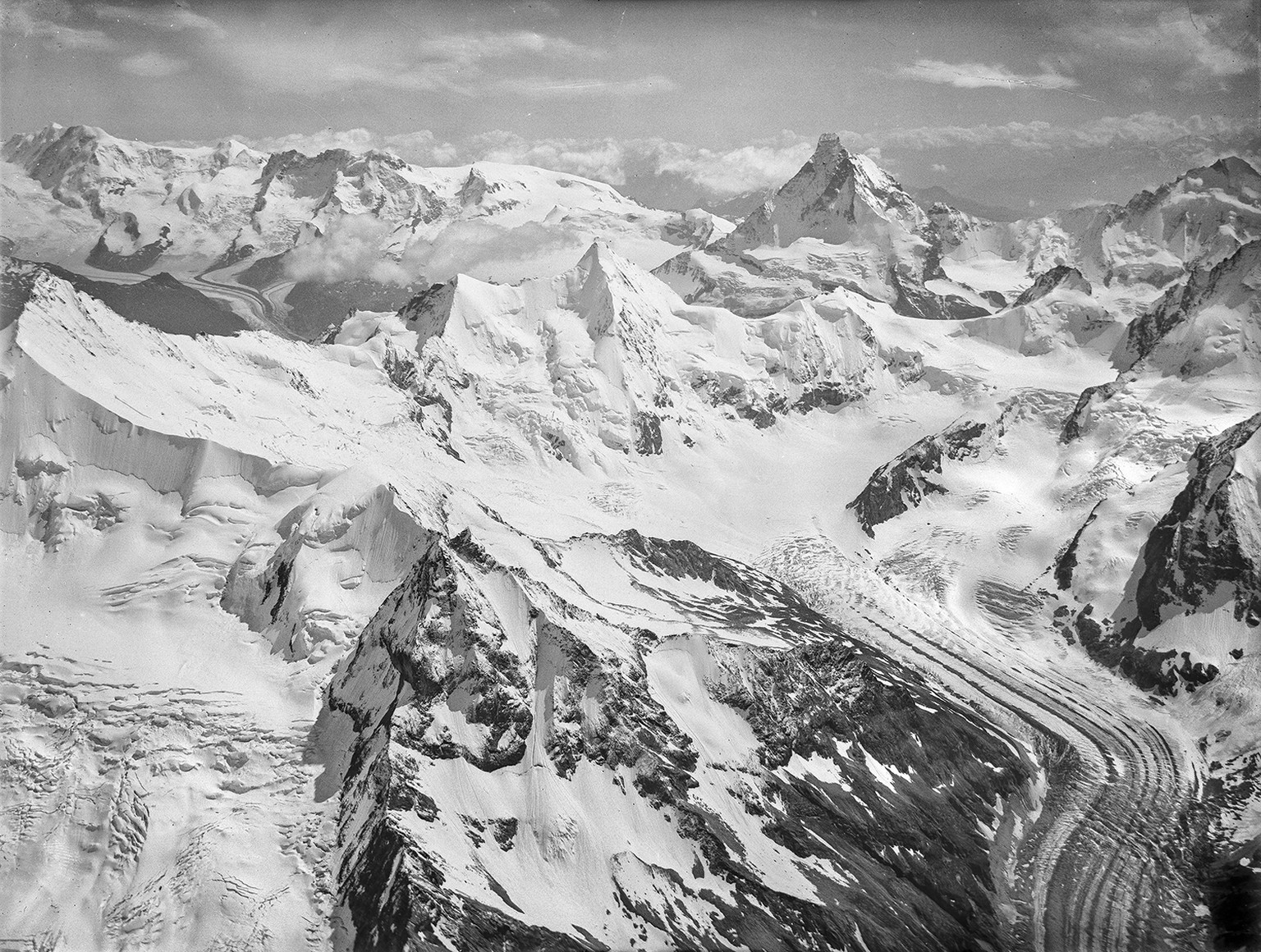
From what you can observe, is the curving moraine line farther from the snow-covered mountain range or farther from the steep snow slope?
the steep snow slope

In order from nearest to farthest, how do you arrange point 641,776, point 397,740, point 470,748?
1. point 397,740
2. point 470,748
3. point 641,776

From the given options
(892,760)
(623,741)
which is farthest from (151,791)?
(892,760)

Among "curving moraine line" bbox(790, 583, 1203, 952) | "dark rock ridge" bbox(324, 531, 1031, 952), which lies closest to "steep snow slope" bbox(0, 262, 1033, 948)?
"dark rock ridge" bbox(324, 531, 1031, 952)

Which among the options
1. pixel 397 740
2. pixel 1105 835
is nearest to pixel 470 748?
pixel 397 740

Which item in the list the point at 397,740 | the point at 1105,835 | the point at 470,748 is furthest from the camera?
the point at 1105,835

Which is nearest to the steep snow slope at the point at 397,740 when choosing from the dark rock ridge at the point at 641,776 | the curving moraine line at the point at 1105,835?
the dark rock ridge at the point at 641,776

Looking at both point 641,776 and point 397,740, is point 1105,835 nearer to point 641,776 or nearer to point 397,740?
point 641,776

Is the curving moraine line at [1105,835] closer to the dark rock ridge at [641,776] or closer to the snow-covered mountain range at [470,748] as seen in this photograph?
the snow-covered mountain range at [470,748]

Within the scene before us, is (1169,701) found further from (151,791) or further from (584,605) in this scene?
(151,791)
